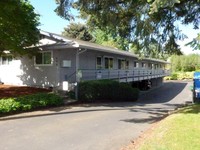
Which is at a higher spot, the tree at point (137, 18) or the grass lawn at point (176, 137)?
the tree at point (137, 18)

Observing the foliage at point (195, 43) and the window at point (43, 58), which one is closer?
the foliage at point (195, 43)

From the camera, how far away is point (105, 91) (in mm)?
23703

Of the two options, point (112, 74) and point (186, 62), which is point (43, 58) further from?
point (186, 62)

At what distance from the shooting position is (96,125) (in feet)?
42.1

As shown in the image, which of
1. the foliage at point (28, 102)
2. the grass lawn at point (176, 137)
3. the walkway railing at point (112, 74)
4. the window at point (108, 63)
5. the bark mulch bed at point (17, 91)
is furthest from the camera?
the window at point (108, 63)

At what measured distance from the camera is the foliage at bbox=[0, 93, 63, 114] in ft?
49.2

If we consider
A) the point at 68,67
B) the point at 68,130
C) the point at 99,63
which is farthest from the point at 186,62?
the point at 68,130

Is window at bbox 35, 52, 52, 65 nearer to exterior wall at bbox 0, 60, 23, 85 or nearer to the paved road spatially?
exterior wall at bbox 0, 60, 23, 85

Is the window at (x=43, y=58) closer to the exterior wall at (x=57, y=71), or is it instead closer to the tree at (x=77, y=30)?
the exterior wall at (x=57, y=71)

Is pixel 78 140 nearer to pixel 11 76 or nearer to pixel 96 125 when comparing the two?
pixel 96 125

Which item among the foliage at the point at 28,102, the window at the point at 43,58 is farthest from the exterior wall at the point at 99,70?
the foliage at the point at 28,102

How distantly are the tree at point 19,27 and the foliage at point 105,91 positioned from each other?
511 cm

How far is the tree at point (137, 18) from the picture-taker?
52.2 feet

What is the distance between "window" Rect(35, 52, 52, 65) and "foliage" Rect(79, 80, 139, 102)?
4055 millimetres
